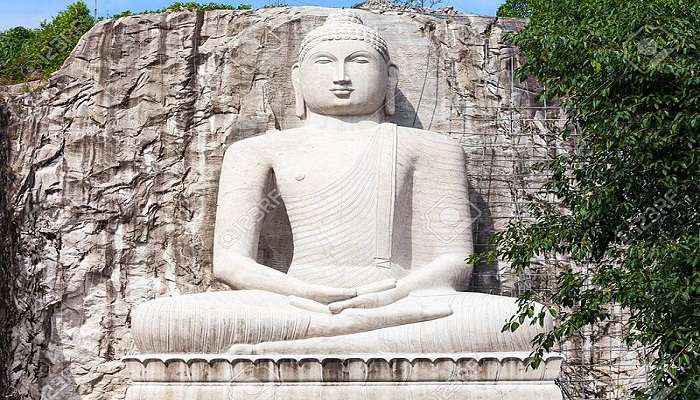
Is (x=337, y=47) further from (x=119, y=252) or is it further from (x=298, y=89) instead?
(x=119, y=252)

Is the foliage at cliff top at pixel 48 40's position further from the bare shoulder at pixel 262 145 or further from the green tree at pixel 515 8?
the green tree at pixel 515 8

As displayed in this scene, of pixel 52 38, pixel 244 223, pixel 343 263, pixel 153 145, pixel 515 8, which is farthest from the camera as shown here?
pixel 515 8

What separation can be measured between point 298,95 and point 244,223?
131 cm

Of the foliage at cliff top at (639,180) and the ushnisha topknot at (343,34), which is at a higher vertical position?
the ushnisha topknot at (343,34)

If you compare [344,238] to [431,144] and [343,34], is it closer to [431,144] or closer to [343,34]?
[431,144]

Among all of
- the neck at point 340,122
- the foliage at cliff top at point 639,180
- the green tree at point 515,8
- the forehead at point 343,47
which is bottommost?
the foliage at cliff top at point 639,180

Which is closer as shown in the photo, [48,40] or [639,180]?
[639,180]

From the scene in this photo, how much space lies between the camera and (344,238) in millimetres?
9336

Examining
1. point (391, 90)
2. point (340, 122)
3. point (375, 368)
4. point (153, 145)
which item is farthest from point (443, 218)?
point (153, 145)

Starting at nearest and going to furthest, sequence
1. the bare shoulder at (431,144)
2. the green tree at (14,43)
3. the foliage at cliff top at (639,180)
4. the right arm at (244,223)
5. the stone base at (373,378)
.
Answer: the foliage at cliff top at (639,180) → the stone base at (373,378) → the right arm at (244,223) → the bare shoulder at (431,144) → the green tree at (14,43)

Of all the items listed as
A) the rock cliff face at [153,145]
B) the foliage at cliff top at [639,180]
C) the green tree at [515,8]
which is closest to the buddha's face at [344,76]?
the rock cliff face at [153,145]

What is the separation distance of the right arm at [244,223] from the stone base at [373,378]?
29.3 inches

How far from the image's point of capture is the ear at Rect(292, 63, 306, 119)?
33.3ft

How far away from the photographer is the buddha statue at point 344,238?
830 cm
